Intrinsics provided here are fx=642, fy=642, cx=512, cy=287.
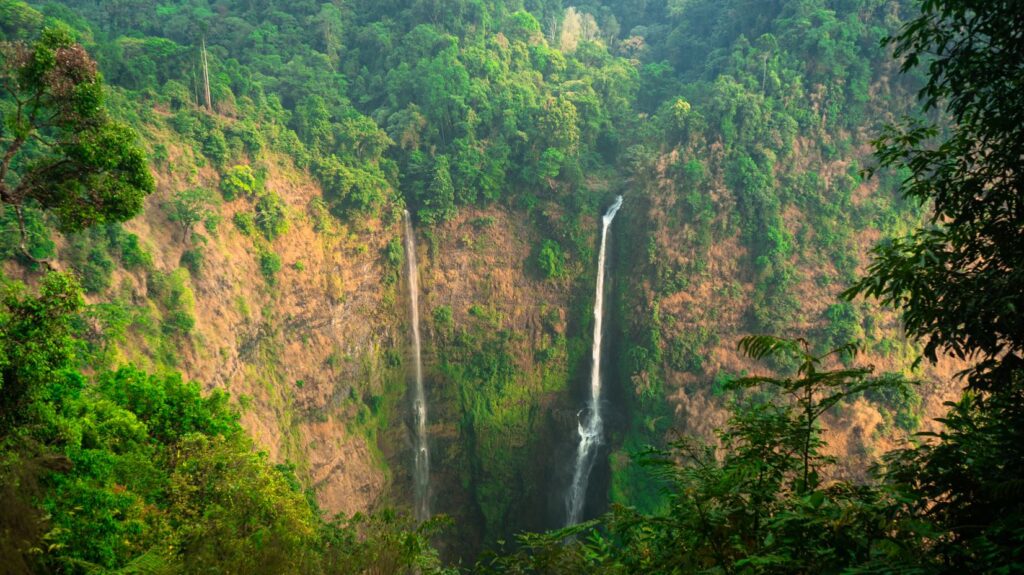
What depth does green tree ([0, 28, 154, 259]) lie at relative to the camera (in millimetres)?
7785

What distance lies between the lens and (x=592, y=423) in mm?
26859

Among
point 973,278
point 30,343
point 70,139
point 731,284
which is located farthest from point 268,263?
point 973,278

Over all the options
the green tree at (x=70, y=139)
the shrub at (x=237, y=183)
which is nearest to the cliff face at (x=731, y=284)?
the shrub at (x=237, y=183)

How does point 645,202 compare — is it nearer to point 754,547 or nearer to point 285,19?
point 285,19

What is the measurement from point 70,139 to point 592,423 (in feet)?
72.2

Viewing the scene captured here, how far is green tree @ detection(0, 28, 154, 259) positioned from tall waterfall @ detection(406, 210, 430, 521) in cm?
1824

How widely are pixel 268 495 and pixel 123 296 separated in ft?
32.4

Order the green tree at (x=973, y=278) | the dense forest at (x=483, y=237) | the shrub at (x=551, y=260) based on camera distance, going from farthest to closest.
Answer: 1. the shrub at (x=551, y=260)
2. the dense forest at (x=483, y=237)
3. the green tree at (x=973, y=278)

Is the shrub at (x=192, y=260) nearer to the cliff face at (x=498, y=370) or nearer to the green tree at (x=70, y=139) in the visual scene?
the cliff face at (x=498, y=370)

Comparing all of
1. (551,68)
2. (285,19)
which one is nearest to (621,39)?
(551,68)

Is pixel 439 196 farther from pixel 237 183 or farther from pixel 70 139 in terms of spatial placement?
pixel 70 139

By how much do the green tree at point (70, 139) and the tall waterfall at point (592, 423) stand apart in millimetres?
20823

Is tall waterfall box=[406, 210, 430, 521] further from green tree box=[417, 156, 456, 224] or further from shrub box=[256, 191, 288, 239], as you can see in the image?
shrub box=[256, 191, 288, 239]

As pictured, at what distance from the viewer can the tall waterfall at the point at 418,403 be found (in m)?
26.3
